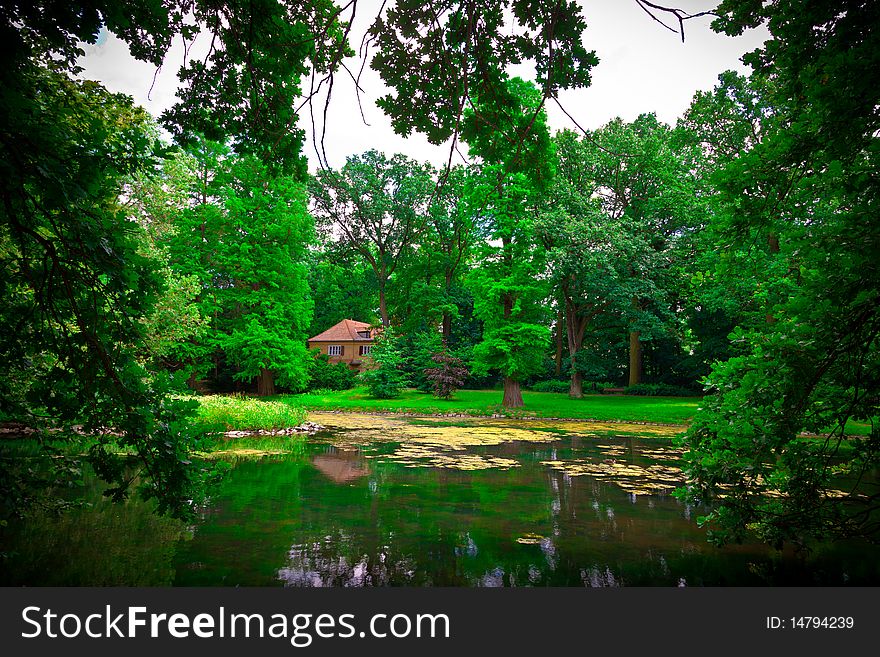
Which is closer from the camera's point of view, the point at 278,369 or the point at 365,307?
the point at 278,369

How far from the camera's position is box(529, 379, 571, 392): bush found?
106 feet

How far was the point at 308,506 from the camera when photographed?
7051 millimetres

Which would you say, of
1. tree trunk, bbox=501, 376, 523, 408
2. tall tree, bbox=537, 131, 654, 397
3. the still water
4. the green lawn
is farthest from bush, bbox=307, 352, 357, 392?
the still water

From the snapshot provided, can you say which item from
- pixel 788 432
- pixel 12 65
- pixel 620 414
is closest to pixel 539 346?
pixel 620 414

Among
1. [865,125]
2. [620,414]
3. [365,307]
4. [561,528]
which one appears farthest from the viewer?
[365,307]

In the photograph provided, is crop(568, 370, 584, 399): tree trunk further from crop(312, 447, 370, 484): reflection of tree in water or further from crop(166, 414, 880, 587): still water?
crop(312, 447, 370, 484): reflection of tree in water

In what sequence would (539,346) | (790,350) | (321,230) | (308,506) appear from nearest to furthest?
(790,350) < (308,506) < (539,346) < (321,230)

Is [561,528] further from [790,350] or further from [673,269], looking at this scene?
[673,269]

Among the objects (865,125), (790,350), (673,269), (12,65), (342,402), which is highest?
(673,269)

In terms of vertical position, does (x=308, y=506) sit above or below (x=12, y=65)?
below

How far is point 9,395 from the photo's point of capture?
4746mm

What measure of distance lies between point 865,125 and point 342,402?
23365 millimetres

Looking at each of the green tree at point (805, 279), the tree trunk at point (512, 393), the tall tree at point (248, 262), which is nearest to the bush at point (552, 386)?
the tree trunk at point (512, 393)

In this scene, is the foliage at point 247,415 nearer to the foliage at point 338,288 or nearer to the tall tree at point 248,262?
the tall tree at point 248,262
